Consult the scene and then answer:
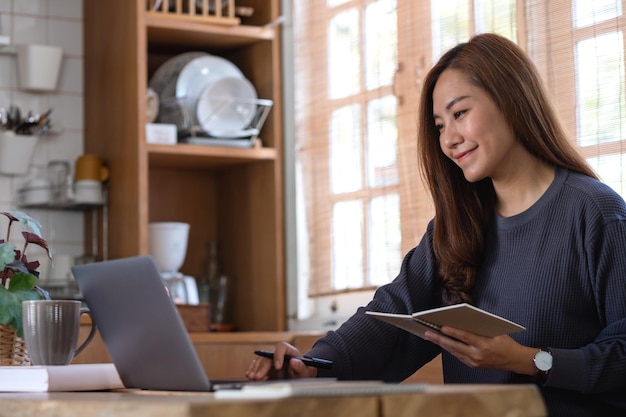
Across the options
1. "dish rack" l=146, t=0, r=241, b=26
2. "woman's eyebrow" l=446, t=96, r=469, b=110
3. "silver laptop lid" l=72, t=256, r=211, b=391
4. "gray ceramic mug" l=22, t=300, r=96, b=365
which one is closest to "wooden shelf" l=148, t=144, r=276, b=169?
"dish rack" l=146, t=0, r=241, b=26

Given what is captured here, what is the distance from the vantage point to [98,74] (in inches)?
153

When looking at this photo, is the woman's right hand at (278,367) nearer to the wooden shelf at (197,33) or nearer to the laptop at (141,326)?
the laptop at (141,326)

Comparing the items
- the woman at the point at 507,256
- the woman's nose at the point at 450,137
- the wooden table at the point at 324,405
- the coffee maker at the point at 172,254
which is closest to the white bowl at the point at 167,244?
the coffee maker at the point at 172,254

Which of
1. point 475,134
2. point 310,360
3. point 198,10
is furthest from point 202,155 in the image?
point 310,360

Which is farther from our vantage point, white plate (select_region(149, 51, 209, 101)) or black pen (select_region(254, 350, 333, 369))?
white plate (select_region(149, 51, 209, 101))

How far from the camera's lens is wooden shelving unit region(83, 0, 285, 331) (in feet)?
11.9

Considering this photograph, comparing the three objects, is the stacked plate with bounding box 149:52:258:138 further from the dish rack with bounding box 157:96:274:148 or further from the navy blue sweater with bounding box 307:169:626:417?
the navy blue sweater with bounding box 307:169:626:417

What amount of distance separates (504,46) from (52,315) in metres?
1.03

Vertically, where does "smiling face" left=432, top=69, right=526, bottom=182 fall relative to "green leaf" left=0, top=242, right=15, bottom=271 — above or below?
above

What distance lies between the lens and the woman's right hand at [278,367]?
1.81 meters

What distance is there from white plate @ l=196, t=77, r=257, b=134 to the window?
185mm

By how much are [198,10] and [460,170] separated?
196 cm

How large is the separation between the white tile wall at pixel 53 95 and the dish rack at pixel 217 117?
0.42 meters

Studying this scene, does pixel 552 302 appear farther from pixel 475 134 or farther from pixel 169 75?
pixel 169 75
